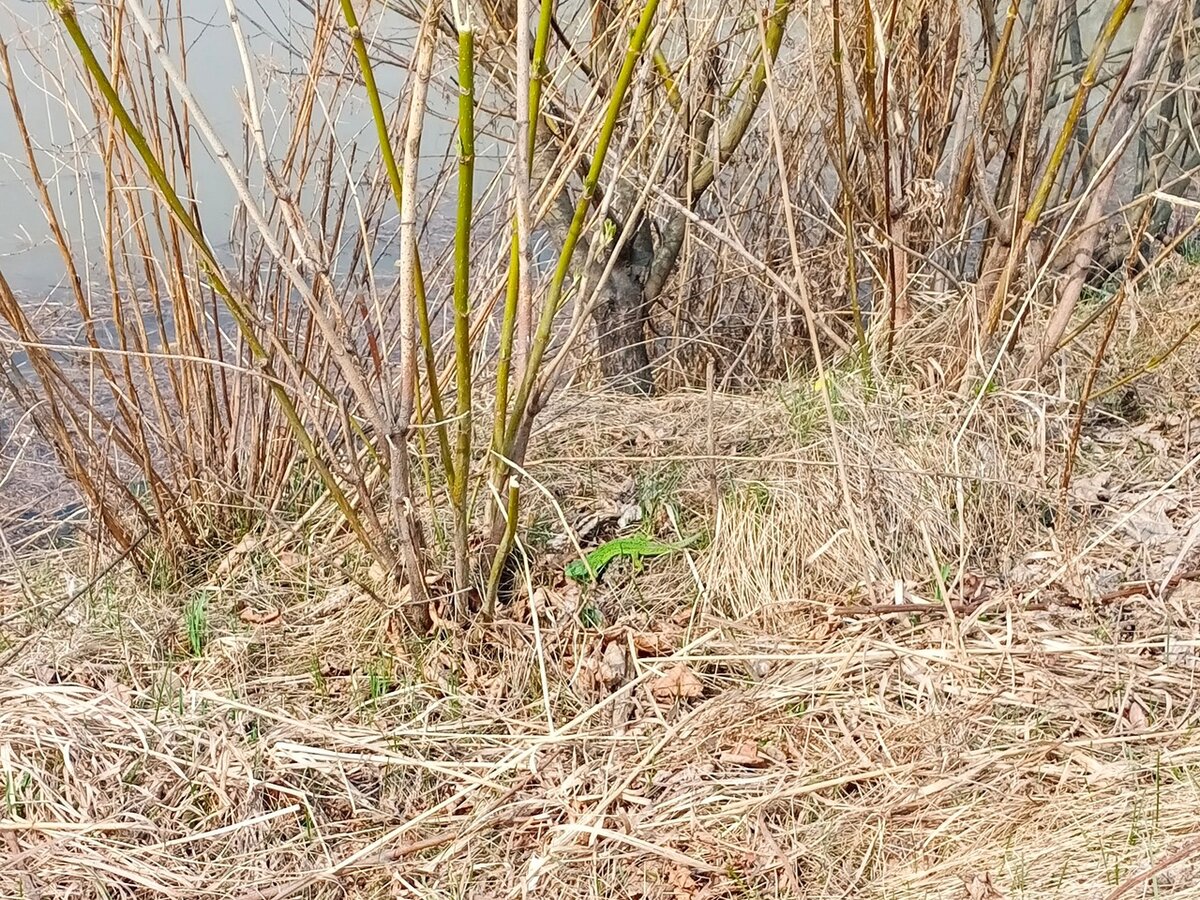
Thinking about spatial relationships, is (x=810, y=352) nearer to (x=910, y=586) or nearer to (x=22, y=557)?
(x=910, y=586)

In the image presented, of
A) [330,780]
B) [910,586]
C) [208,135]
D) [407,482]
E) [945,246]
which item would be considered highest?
[208,135]

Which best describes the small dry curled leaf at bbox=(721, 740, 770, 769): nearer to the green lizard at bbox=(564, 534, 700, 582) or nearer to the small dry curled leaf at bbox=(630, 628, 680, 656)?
the small dry curled leaf at bbox=(630, 628, 680, 656)

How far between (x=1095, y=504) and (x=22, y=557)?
2790 mm

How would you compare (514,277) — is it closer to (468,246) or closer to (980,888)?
(468,246)

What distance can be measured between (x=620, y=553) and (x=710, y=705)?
18.6 inches

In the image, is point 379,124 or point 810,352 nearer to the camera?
point 379,124

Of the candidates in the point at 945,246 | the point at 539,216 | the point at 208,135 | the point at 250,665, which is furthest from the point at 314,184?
the point at 945,246

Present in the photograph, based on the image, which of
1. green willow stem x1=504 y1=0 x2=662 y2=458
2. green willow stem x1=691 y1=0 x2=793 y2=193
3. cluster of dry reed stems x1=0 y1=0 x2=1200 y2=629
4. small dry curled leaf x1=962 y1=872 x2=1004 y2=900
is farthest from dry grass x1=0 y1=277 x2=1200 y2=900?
green willow stem x1=691 y1=0 x2=793 y2=193

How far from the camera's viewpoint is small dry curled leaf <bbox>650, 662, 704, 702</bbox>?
6.61 feet

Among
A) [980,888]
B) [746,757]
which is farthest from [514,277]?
[980,888]

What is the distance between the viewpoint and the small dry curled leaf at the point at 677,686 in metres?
2.02

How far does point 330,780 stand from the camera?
189 cm

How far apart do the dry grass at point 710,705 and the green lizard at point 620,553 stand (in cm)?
4

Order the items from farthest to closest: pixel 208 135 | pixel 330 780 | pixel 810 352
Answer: pixel 810 352 → pixel 330 780 → pixel 208 135
